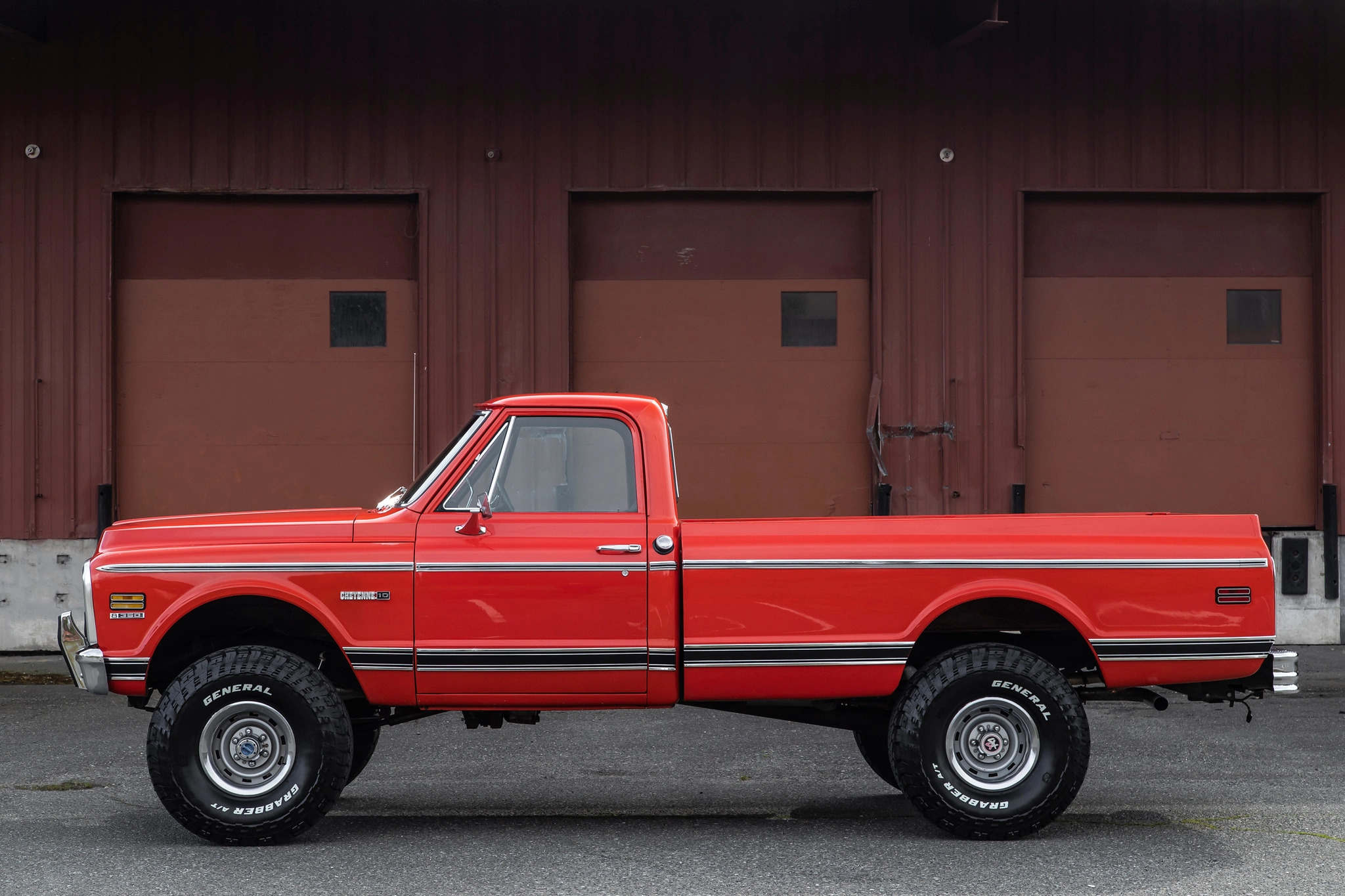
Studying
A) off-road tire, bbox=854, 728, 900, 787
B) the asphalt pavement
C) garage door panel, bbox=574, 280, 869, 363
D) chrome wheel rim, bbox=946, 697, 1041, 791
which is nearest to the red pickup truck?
chrome wheel rim, bbox=946, 697, 1041, 791

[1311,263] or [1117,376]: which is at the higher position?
[1311,263]

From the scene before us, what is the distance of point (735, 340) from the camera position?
1286 centimetres

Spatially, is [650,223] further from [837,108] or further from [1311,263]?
[1311,263]

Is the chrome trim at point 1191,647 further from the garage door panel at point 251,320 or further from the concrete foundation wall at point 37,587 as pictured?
the garage door panel at point 251,320

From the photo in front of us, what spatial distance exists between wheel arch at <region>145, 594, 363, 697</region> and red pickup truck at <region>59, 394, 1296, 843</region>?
0.02 metres

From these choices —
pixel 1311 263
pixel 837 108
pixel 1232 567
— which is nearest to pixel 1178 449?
pixel 1311 263

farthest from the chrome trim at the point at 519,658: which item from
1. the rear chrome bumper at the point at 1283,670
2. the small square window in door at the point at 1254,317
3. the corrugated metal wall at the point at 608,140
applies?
the small square window in door at the point at 1254,317

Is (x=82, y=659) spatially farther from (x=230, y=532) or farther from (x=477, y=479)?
(x=477, y=479)

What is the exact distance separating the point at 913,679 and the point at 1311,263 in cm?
919

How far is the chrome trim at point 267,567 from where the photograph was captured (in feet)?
19.6

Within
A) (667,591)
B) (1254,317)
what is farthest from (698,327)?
(667,591)

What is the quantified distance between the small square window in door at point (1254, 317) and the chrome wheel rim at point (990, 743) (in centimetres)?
846

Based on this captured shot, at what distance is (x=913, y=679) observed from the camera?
607 cm

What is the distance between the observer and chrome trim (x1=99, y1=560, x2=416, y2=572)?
5.97 m
